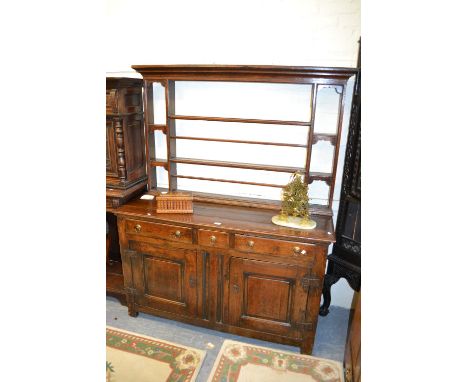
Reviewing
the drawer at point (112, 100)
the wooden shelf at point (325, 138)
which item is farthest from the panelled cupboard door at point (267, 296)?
the drawer at point (112, 100)

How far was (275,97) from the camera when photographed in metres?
2.34

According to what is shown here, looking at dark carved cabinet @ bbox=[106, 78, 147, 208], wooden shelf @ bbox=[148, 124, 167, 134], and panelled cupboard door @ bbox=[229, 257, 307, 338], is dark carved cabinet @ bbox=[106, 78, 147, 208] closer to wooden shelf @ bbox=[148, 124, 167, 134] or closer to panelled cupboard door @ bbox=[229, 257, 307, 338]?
wooden shelf @ bbox=[148, 124, 167, 134]

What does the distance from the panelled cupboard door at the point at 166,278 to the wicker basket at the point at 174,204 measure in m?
0.29

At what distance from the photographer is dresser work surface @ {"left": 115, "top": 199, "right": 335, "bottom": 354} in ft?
6.61

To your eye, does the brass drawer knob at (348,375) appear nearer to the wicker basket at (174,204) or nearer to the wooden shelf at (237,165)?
the wooden shelf at (237,165)

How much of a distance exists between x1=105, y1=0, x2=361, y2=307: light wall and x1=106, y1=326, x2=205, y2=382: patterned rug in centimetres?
142

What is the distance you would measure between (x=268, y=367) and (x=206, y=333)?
557mm

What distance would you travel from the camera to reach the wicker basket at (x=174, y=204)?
7.40 ft

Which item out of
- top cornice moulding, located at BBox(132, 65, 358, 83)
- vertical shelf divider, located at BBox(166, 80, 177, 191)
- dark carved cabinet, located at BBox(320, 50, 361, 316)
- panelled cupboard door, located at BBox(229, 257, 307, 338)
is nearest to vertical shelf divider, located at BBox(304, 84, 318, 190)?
top cornice moulding, located at BBox(132, 65, 358, 83)

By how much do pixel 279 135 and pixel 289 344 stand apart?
1586 mm

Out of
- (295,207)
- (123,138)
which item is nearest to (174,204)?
(123,138)
